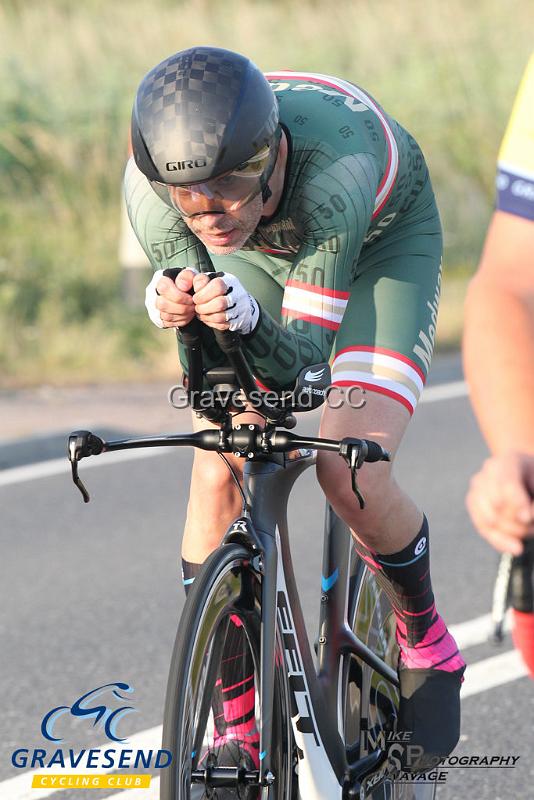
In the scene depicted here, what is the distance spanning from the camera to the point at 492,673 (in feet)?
16.1

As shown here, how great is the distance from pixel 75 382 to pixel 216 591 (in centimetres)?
774

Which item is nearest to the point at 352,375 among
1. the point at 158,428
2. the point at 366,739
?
the point at 366,739

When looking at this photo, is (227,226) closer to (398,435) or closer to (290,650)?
(398,435)

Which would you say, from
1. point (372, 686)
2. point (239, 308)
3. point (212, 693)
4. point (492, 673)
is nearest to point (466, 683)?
point (492, 673)

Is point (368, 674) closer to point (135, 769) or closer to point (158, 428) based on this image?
point (135, 769)

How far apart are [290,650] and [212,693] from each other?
0.26 m

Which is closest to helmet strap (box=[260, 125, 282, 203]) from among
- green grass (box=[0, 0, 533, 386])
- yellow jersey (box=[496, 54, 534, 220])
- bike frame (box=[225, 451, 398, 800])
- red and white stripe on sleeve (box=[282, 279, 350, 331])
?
red and white stripe on sleeve (box=[282, 279, 350, 331])

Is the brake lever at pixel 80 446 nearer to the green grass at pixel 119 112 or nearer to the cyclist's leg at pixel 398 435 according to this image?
the cyclist's leg at pixel 398 435

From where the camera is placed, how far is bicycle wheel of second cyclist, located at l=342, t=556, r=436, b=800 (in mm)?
3541

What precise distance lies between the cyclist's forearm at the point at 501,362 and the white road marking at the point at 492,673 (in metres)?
2.86

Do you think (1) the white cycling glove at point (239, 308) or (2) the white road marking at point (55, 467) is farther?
(2) the white road marking at point (55, 467)

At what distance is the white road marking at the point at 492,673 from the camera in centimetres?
477

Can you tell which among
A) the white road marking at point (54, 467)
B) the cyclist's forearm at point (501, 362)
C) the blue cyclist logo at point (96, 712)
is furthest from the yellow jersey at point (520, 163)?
the white road marking at point (54, 467)

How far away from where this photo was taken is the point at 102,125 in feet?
50.0
